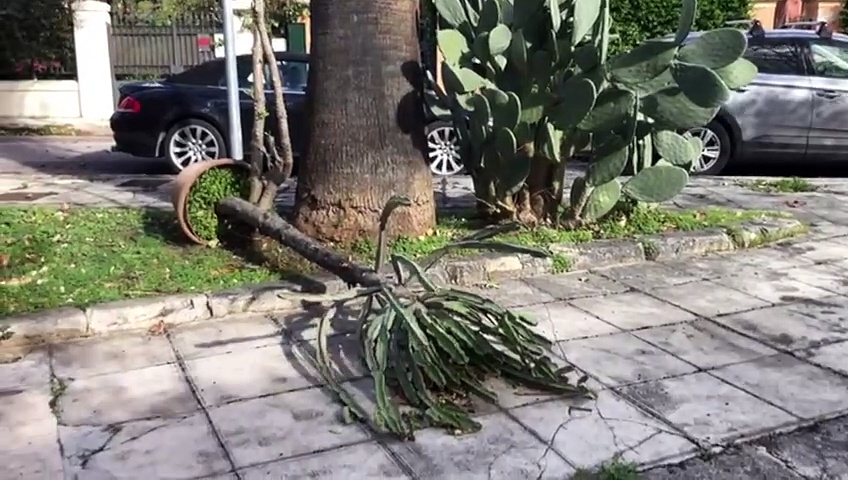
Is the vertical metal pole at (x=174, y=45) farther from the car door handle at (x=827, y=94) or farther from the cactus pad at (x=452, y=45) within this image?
the cactus pad at (x=452, y=45)

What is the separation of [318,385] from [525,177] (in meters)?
2.50

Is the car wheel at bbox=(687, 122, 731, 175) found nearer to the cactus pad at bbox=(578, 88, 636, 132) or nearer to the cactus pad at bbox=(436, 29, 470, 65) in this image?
the cactus pad at bbox=(578, 88, 636, 132)

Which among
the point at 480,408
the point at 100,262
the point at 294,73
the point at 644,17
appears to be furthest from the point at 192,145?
the point at 644,17

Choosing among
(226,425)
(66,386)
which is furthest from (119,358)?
(226,425)

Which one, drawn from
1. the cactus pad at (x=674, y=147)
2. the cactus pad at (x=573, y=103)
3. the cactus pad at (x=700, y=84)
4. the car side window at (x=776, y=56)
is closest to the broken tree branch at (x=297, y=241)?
the cactus pad at (x=573, y=103)

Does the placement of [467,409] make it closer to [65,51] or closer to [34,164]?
[34,164]

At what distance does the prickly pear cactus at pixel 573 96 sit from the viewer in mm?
5320

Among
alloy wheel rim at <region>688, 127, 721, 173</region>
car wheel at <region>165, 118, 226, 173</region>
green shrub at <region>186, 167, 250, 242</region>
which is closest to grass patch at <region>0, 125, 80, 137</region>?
car wheel at <region>165, 118, 226, 173</region>

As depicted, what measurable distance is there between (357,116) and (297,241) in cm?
103

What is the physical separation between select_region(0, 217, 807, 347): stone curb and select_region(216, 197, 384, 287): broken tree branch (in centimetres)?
25

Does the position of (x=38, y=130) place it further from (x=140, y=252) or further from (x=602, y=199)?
(x=602, y=199)

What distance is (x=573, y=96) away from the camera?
17.6ft

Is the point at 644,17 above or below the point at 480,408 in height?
above

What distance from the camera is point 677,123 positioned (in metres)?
5.57
